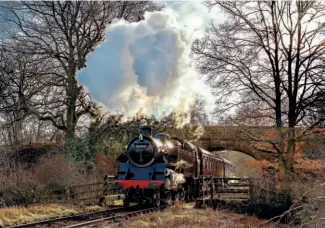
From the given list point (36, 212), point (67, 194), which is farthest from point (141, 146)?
point (36, 212)

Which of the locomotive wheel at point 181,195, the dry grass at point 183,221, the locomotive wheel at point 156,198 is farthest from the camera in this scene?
the locomotive wheel at point 181,195

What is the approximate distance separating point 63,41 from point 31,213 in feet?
48.6

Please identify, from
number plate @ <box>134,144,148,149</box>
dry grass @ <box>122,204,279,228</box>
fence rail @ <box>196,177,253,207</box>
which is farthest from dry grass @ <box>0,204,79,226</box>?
fence rail @ <box>196,177,253,207</box>

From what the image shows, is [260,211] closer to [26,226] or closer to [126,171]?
[126,171]

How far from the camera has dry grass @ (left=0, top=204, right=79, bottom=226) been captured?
1298 cm

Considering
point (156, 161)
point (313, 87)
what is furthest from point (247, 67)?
point (156, 161)

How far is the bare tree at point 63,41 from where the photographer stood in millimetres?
25562

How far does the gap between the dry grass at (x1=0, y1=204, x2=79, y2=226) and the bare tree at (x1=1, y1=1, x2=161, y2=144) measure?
11.3 meters

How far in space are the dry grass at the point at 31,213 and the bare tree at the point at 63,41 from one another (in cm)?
1134

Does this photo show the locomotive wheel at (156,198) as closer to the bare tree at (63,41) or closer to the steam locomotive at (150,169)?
the steam locomotive at (150,169)

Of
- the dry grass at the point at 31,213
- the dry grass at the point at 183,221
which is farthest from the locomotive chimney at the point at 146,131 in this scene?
the dry grass at the point at 31,213

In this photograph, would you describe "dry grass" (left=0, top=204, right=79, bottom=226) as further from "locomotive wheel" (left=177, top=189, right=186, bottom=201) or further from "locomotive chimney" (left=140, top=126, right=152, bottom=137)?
"locomotive wheel" (left=177, top=189, right=186, bottom=201)

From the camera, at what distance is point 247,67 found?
18.9 metres

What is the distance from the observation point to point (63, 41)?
87.6ft
